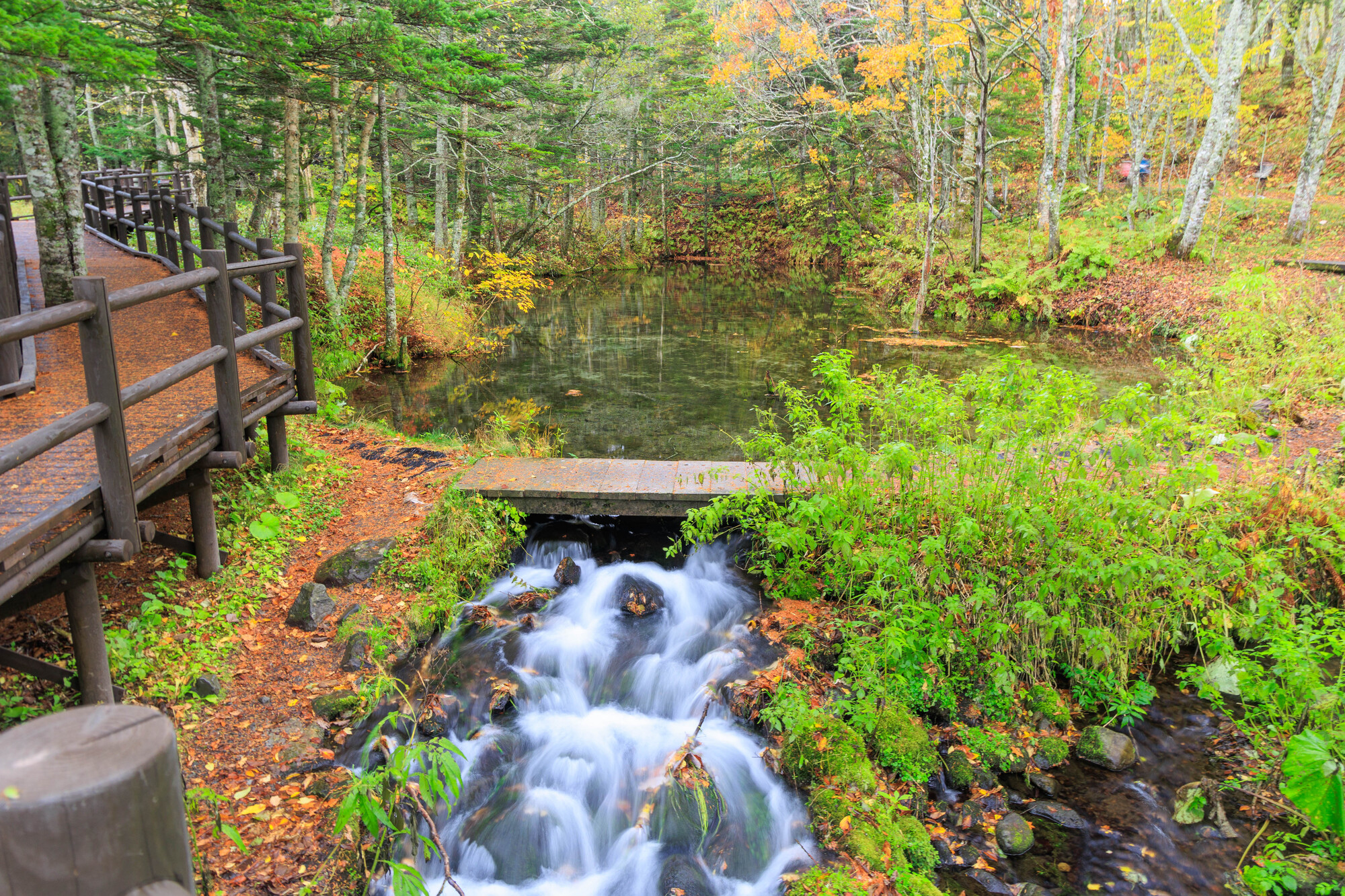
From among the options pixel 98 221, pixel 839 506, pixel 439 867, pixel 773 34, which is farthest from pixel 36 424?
pixel 773 34

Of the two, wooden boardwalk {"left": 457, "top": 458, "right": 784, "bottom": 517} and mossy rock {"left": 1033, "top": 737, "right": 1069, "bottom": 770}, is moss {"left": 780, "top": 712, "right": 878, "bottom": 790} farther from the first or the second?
wooden boardwalk {"left": 457, "top": 458, "right": 784, "bottom": 517}

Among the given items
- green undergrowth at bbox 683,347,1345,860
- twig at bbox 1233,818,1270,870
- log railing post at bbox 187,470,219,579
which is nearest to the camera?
twig at bbox 1233,818,1270,870

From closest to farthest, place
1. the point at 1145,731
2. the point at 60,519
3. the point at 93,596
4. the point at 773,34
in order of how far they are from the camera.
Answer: the point at 60,519, the point at 93,596, the point at 1145,731, the point at 773,34

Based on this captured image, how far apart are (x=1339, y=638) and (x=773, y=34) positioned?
90.9 ft

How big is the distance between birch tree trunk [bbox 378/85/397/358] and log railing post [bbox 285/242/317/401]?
6774mm

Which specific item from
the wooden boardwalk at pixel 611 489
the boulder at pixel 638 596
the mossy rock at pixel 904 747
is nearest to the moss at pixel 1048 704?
the mossy rock at pixel 904 747

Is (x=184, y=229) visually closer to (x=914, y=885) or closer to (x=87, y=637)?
(x=87, y=637)

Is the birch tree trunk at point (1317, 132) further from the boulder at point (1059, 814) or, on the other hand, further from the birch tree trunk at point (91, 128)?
the birch tree trunk at point (91, 128)

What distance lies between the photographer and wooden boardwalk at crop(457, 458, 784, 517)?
7.69 metres

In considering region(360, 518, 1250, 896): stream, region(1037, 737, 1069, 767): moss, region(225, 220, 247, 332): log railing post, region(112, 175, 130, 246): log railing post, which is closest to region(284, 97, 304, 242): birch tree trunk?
region(112, 175, 130, 246): log railing post

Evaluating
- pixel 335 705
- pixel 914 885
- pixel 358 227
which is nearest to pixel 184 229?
pixel 358 227

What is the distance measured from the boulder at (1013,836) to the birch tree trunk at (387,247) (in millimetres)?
12781

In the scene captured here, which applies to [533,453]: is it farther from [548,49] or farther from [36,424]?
[548,49]

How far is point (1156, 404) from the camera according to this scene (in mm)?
10555
